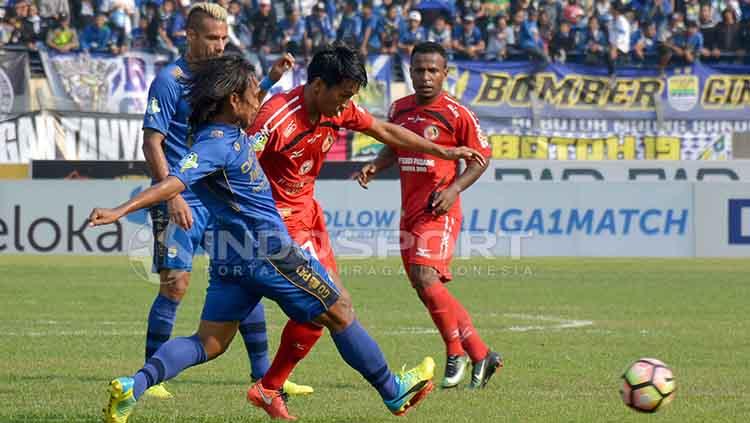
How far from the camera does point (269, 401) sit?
7.34m

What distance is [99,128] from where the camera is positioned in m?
25.3

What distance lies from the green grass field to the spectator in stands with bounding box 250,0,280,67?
7767mm

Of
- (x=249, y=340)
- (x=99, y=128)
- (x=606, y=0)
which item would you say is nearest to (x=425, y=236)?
(x=249, y=340)

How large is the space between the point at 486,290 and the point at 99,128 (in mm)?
11098

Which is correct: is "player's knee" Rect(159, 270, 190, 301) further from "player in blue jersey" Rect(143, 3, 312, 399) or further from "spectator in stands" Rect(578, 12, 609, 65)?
"spectator in stands" Rect(578, 12, 609, 65)

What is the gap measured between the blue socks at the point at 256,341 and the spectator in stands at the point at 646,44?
2092 centimetres

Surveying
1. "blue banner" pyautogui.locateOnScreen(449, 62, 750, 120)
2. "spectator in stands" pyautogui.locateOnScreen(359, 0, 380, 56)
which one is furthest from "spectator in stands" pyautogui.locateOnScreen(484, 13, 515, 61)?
"spectator in stands" pyautogui.locateOnScreen(359, 0, 380, 56)

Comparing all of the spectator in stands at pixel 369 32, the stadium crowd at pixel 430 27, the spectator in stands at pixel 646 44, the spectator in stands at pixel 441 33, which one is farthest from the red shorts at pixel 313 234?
the spectator in stands at pixel 646 44

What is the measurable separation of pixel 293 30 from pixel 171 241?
1938 cm

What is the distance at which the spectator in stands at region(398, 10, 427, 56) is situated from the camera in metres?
27.3

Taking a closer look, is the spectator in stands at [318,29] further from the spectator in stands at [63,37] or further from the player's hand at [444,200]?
the player's hand at [444,200]

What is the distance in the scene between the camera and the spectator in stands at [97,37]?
84.8ft

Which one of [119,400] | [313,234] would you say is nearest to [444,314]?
[313,234]

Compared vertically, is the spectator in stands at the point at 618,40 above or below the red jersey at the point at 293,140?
below
